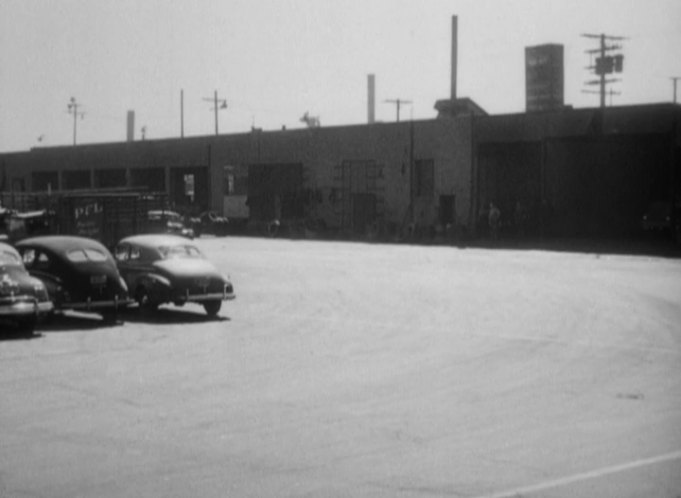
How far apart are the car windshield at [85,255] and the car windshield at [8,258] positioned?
144cm

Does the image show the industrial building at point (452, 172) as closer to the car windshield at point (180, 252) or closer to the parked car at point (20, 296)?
the car windshield at point (180, 252)

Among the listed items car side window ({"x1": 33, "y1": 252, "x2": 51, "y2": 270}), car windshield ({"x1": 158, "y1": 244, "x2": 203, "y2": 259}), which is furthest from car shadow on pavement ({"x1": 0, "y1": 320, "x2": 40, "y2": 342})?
car windshield ({"x1": 158, "y1": 244, "x2": 203, "y2": 259})

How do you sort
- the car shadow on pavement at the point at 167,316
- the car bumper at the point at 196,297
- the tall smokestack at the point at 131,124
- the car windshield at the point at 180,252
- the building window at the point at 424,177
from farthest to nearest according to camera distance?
the tall smokestack at the point at 131,124 < the building window at the point at 424,177 < the car windshield at the point at 180,252 < the car bumper at the point at 196,297 < the car shadow on pavement at the point at 167,316

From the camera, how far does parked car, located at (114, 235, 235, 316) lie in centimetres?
2489

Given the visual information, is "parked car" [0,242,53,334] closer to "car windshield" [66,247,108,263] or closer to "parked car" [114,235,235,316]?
"car windshield" [66,247,108,263]

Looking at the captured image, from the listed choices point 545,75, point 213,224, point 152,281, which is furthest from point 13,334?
point 545,75

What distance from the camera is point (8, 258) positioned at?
2248 centimetres

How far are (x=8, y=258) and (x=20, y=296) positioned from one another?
1575 millimetres

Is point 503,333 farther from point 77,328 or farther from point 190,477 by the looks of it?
point 190,477

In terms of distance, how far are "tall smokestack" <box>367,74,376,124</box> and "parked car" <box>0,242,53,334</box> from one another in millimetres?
93751

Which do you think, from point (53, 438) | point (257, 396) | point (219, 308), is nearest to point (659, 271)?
point (219, 308)

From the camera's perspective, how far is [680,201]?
58531 mm

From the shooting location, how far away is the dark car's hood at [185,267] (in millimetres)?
25109

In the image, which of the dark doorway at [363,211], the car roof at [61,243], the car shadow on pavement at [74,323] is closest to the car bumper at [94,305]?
the car shadow on pavement at [74,323]
